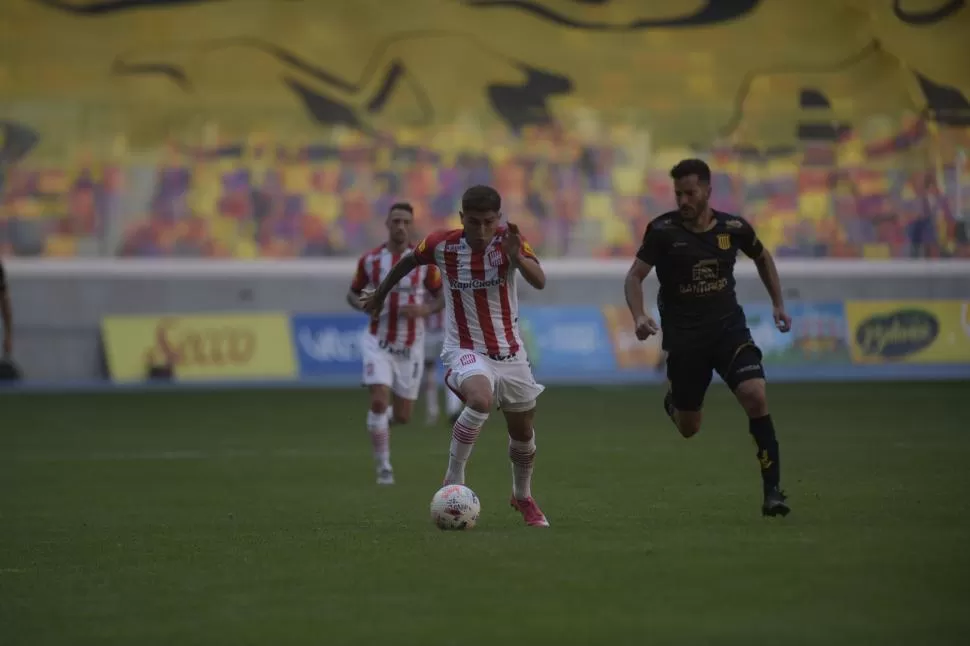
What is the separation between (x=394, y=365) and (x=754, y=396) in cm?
452

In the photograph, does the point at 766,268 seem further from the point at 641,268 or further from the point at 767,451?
the point at 767,451

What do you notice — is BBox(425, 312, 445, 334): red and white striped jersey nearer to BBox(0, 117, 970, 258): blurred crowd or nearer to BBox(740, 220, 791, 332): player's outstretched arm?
BBox(740, 220, 791, 332): player's outstretched arm

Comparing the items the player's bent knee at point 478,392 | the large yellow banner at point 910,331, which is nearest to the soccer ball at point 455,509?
the player's bent knee at point 478,392

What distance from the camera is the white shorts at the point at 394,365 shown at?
1284cm

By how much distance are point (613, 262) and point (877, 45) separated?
8164 millimetres

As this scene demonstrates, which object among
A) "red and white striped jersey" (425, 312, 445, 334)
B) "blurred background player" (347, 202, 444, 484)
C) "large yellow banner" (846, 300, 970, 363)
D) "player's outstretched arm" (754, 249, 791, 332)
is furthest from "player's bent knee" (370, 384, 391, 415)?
"large yellow banner" (846, 300, 970, 363)

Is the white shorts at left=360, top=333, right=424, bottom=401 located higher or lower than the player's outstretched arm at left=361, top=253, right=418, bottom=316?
lower

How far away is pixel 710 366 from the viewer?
9.55 metres

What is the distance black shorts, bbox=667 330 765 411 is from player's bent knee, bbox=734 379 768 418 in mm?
39

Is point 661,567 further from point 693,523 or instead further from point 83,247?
point 83,247

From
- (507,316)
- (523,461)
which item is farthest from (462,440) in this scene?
(507,316)

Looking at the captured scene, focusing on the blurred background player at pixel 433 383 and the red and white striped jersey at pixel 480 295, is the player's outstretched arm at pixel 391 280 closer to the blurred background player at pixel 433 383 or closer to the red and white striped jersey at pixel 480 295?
the red and white striped jersey at pixel 480 295

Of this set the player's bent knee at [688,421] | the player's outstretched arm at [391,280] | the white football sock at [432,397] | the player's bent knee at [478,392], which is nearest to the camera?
the player's bent knee at [478,392]

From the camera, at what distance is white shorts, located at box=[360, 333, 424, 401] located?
42.1 ft
